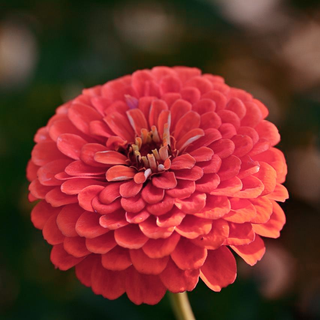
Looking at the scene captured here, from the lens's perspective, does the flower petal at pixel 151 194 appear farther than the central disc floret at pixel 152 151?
No

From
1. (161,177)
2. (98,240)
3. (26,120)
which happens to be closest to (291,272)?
(161,177)

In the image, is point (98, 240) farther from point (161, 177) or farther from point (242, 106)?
point (242, 106)

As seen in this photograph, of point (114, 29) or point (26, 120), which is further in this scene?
point (114, 29)

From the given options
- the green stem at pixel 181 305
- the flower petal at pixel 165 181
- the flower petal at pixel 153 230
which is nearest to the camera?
the flower petal at pixel 153 230

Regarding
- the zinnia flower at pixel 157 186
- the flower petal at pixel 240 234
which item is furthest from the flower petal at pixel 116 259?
the flower petal at pixel 240 234

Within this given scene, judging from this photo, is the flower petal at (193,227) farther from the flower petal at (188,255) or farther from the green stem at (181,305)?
the green stem at (181,305)

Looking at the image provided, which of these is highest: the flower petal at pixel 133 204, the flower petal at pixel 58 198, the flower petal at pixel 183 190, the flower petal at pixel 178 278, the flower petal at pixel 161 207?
the flower petal at pixel 183 190

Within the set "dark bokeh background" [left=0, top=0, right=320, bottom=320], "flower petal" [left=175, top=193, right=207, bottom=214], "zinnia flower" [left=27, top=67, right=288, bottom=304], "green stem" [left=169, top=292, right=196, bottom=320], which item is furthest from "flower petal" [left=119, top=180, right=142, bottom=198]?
"dark bokeh background" [left=0, top=0, right=320, bottom=320]
